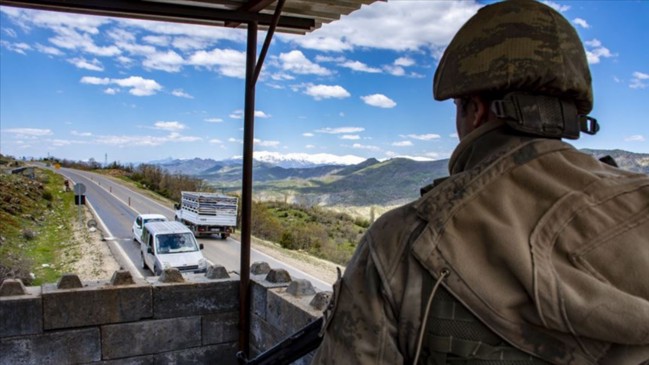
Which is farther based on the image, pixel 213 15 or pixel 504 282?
pixel 213 15

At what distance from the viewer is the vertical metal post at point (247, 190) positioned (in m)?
3.98

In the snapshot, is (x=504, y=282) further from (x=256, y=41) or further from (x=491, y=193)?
(x=256, y=41)

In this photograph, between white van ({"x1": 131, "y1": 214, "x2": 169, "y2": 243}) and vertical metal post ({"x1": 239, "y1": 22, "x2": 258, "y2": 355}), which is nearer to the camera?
vertical metal post ({"x1": 239, "y1": 22, "x2": 258, "y2": 355})

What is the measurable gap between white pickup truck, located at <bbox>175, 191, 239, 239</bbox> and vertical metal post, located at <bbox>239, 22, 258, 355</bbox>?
1474 cm

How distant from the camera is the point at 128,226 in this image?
22.1 metres

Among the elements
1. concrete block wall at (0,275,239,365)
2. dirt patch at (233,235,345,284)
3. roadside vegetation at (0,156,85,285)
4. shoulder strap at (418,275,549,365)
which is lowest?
dirt patch at (233,235,345,284)

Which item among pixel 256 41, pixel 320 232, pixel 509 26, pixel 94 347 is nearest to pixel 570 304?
pixel 509 26

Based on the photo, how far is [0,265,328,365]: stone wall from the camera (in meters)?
3.60

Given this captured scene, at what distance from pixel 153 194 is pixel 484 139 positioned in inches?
967

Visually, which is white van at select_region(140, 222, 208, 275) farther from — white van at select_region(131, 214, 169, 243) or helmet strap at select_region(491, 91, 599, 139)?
helmet strap at select_region(491, 91, 599, 139)

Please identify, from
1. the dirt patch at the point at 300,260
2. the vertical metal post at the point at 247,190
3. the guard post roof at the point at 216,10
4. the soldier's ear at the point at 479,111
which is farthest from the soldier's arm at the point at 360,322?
the dirt patch at the point at 300,260

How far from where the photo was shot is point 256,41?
3.98m

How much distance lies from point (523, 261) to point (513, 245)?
0.10ft

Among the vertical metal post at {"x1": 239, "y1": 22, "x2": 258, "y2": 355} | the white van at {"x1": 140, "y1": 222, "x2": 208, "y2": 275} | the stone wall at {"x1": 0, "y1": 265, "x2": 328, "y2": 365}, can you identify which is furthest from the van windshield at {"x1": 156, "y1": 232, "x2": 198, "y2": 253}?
the vertical metal post at {"x1": 239, "y1": 22, "x2": 258, "y2": 355}
